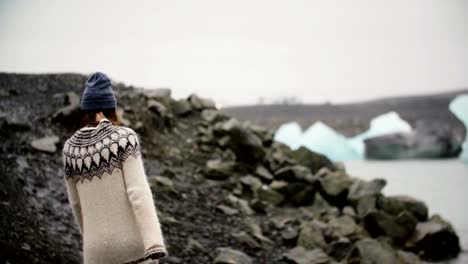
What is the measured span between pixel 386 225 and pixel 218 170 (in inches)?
127

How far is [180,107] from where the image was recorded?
33.9 feet

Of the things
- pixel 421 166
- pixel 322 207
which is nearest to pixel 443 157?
pixel 421 166

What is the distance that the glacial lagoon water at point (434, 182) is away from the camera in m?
11.3

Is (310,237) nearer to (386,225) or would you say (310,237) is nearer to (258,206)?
(258,206)

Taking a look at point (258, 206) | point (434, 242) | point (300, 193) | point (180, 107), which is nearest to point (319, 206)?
point (300, 193)

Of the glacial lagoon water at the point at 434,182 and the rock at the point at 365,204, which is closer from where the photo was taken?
the rock at the point at 365,204

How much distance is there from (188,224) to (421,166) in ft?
54.3

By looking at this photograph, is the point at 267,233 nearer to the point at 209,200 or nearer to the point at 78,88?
the point at 209,200

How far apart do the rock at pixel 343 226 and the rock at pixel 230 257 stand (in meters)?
2.18

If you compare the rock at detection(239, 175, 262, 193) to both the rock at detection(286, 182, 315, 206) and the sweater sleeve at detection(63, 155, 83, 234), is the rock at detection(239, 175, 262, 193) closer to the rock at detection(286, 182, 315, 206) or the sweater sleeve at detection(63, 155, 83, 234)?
the rock at detection(286, 182, 315, 206)

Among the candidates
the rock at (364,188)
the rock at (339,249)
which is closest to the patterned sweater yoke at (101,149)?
the rock at (339,249)

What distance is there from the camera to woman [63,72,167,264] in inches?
82.5

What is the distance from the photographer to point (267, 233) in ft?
22.9

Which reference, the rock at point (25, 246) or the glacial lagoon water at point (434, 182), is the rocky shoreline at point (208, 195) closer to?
the rock at point (25, 246)
